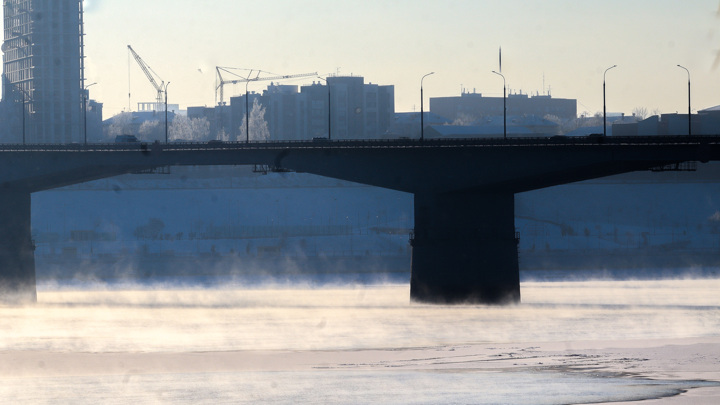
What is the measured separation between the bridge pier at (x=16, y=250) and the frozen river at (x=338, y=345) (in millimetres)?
3315

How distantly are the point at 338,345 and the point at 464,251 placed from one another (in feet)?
91.3

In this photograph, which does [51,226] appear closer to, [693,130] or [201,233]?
[201,233]

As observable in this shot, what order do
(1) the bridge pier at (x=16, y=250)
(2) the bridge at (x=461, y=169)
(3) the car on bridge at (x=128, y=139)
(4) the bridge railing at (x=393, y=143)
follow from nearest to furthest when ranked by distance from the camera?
(4) the bridge railing at (x=393, y=143) → (2) the bridge at (x=461, y=169) → (1) the bridge pier at (x=16, y=250) → (3) the car on bridge at (x=128, y=139)

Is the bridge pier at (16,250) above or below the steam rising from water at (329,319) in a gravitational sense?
above

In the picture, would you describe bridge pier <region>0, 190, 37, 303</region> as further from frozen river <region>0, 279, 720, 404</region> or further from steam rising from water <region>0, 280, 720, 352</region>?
frozen river <region>0, 279, 720, 404</region>

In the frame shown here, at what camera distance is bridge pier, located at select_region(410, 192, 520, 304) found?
9262cm

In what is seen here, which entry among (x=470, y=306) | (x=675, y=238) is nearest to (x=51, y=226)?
(x=675, y=238)

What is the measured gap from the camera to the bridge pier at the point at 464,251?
304 ft

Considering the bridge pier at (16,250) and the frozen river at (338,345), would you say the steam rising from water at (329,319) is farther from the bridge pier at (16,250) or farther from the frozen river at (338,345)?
the bridge pier at (16,250)

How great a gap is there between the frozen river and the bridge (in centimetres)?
322

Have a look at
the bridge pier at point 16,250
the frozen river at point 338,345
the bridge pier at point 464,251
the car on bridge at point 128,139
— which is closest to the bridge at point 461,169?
the bridge pier at point 464,251

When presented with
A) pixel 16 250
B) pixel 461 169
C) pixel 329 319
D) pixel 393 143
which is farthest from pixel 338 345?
pixel 16 250

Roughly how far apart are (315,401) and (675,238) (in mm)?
138444

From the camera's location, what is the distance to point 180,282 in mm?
128000
